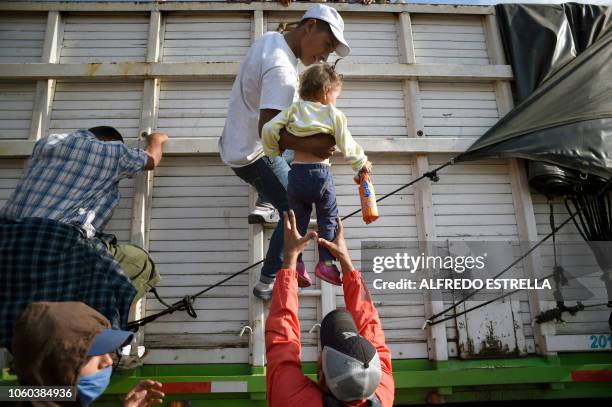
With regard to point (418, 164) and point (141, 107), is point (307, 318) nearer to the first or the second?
point (418, 164)

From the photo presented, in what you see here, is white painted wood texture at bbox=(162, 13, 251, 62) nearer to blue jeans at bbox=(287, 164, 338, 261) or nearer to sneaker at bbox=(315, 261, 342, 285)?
blue jeans at bbox=(287, 164, 338, 261)

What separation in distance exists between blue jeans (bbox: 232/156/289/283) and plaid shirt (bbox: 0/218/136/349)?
2.60 ft

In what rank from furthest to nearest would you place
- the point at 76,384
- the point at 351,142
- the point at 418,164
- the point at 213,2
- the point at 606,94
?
the point at 213,2 < the point at 418,164 < the point at 606,94 < the point at 351,142 < the point at 76,384

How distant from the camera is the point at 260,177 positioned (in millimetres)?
2650

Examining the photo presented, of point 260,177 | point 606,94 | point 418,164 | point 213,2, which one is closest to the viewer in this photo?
point 260,177

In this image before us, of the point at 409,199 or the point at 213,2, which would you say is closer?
the point at 409,199

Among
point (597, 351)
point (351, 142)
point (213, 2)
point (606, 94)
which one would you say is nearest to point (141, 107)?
point (213, 2)

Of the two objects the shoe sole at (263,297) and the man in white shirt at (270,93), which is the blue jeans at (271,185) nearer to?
A: the man in white shirt at (270,93)

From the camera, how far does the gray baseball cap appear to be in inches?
56.1

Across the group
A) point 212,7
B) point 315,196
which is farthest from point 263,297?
point 212,7

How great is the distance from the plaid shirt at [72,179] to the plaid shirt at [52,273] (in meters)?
0.14

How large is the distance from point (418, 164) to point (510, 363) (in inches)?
56.4

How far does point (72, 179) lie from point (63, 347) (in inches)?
56.5

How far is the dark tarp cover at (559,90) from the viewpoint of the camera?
9.05 feet
